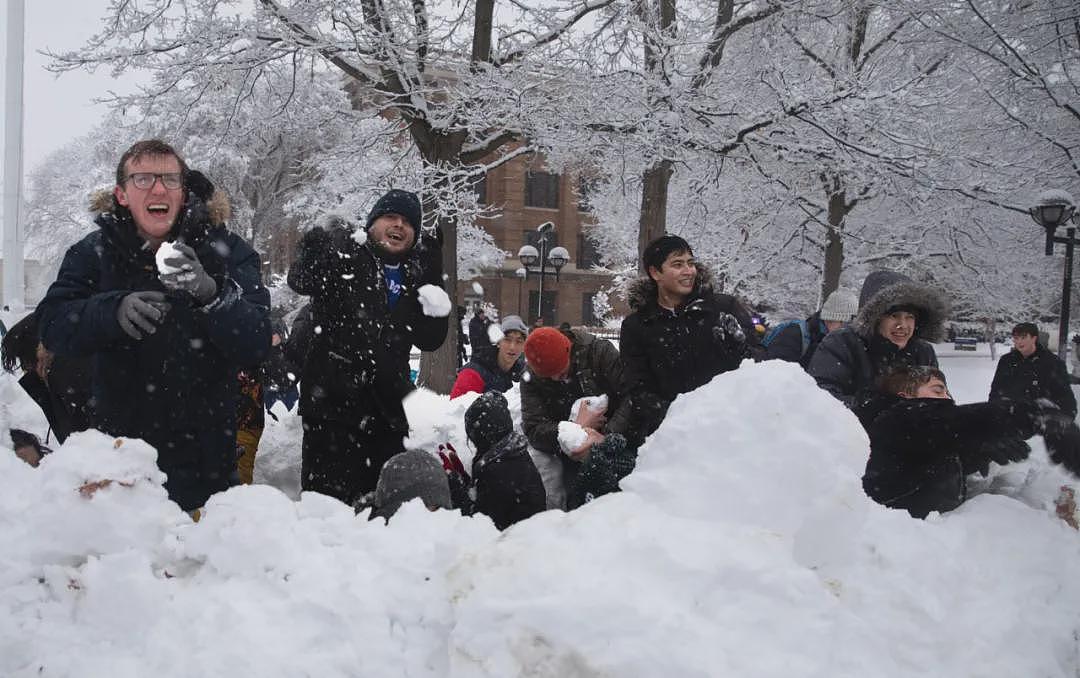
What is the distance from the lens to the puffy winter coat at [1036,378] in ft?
24.8

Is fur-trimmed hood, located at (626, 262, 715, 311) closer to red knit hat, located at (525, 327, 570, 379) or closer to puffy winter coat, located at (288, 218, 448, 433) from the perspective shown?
red knit hat, located at (525, 327, 570, 379)

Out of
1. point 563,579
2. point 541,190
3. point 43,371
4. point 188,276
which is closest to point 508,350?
point 43,371

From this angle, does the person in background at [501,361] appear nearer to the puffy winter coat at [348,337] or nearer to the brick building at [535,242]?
the puffy winter coat at [348,337]

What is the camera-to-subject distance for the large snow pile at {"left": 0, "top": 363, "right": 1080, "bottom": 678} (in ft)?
4.35

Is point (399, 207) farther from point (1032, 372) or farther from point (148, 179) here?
point (1032, 372)

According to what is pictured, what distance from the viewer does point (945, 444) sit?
9.05ft

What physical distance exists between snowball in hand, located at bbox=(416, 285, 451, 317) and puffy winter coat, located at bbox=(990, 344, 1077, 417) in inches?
260

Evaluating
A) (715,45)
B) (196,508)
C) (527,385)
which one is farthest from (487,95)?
(196,508)

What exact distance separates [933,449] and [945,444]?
5 cm

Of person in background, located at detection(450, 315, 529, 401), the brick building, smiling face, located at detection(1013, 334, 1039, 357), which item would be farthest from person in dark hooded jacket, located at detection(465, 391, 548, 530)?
the brick building

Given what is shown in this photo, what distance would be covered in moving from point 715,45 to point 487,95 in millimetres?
3729

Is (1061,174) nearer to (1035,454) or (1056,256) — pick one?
(1056,256)

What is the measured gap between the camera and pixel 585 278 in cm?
4338

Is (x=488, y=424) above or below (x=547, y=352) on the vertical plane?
below
